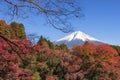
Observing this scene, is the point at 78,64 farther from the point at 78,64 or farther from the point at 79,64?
the point at 79,64

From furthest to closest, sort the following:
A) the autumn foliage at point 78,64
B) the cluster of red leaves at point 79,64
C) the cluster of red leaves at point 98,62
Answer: the cluster of red leaves at point 98,62 < the cluster of red leaves at point 79,64 < the autumn foliage at point 78,64

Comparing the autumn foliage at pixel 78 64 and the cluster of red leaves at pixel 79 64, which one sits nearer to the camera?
the autumn foliage at pixel 78 64

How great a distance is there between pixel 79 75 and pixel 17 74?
9092 mm

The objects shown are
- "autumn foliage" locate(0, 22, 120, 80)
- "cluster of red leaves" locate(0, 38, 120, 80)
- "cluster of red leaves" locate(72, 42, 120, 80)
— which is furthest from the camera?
"cluster of red leaves" locate(72, 42, 120, 80)

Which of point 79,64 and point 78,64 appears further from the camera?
point 79,64

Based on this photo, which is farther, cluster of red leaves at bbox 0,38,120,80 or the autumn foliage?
cluster of red leaves at bbox 0,38,120,80

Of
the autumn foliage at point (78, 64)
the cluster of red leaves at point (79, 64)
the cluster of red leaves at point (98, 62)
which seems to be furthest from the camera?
the cluster of red leaves at point (98, 62)

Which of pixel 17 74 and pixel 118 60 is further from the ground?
pixel 118 60

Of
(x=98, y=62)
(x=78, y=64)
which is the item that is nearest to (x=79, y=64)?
(x=78, y=64)

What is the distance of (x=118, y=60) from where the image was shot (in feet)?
145

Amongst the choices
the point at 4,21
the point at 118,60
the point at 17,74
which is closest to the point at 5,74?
the point at 17,74

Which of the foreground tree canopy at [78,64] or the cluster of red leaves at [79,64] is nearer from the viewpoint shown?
the foreground tree canopy at [78,64]

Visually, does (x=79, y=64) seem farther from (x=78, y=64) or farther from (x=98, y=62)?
(x=98, y=62)

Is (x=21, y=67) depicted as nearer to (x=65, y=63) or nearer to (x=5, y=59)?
(x=5, y=59)
